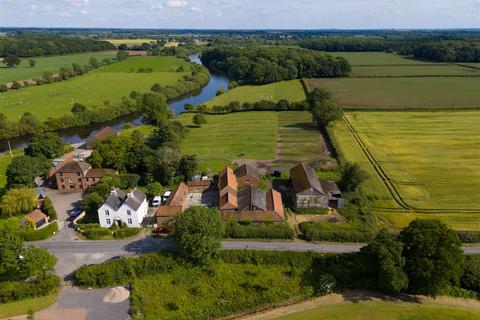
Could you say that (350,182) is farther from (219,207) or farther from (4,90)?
(4,90)

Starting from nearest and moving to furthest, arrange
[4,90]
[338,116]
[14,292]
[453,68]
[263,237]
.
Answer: [14,292], [263,237], [338,116], [4,90], [453,68]

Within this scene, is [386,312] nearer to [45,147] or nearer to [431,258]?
[431,258]

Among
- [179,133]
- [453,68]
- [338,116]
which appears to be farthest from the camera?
[453,68]

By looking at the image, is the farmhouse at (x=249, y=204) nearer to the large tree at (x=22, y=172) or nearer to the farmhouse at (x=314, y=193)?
the farmhouse at (x=314, y=193)

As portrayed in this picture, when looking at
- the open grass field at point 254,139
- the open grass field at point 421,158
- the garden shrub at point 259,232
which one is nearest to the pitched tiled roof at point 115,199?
the garden shrub at point 259,232

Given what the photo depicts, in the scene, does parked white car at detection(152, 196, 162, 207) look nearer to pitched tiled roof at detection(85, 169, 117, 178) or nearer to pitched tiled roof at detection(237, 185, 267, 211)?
pitched tiled roof at detection(85, 169, 117, 178)

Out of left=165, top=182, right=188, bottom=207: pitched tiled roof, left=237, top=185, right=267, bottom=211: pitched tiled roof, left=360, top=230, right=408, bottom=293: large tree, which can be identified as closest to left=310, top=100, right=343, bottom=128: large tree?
left=237, top=185, right=267, bottom=211: pitched tiled roof

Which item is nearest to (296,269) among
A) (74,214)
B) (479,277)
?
(479,277)
